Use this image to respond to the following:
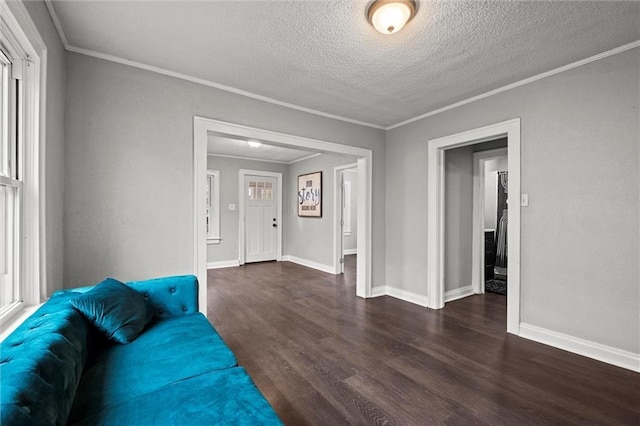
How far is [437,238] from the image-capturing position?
139 inches

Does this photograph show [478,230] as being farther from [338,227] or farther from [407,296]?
[338,227]

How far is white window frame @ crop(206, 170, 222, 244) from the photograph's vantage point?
240 inches

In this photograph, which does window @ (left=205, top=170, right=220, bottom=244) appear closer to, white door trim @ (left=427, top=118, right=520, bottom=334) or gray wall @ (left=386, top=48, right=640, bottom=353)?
white door trim @ (left=427, top=118, right=520, bottom=334)

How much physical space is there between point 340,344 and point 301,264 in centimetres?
395

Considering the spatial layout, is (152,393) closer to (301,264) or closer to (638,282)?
(638,282)

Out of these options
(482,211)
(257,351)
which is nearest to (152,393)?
(257,351)

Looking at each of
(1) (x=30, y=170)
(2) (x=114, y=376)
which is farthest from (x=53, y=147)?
(2) (x=114, y=376)

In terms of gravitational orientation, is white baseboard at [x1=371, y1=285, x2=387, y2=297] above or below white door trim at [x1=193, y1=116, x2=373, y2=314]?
below

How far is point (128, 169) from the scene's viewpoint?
7.97 feet

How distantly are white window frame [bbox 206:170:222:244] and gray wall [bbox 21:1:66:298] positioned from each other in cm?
393

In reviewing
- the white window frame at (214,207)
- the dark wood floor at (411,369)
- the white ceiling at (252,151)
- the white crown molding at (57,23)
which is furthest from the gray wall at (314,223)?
the white crown molding at (57,23)

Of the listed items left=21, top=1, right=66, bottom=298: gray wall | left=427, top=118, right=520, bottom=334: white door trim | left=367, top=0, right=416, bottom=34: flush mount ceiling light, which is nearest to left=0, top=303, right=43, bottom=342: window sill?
left=21, top=1, right=66, bottom=298: gray wall

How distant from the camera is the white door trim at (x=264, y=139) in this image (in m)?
2.70

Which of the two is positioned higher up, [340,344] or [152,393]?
[152,393]
